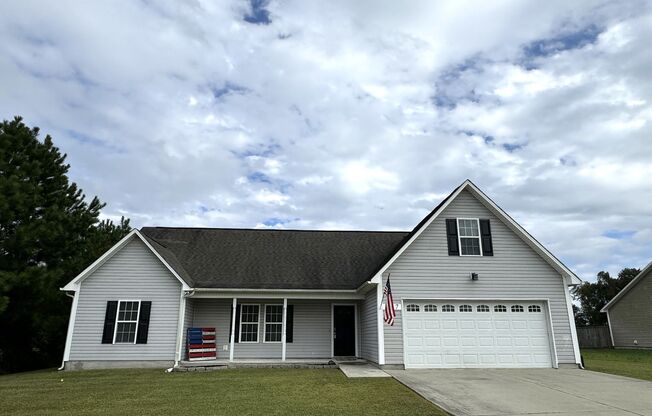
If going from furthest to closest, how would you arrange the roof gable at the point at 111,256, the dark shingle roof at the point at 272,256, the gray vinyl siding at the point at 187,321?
the dark shingle roof at the point at 272,256, the gray vinyl siding at the point at 187,321, the roof gable at the point at 111,256

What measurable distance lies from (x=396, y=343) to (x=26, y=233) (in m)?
A: 13.6

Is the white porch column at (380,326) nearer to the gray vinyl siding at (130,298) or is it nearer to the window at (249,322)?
the window at (249,322)

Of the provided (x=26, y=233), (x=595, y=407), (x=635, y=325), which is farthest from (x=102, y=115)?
(x=635, y=325)

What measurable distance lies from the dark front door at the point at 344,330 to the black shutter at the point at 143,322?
23.1 ft

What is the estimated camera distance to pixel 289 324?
16797mm

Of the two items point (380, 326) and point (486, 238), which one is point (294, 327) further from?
point (486, 238)

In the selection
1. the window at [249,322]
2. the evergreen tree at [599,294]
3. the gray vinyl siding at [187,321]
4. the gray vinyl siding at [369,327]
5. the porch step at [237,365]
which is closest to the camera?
the porch step at [237,365]

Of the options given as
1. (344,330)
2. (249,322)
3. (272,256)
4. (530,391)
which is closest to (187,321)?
(249,322)

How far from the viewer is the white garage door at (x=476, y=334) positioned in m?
14.0

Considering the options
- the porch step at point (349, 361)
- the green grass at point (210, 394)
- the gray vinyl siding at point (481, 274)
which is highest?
the gray vinyl siding at point (481, 274)

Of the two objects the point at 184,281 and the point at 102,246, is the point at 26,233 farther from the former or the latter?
the point at 184,281

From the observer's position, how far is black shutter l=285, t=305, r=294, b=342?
16625 mm

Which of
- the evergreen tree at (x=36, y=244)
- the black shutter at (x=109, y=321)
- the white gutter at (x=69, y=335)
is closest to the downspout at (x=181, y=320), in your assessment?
the black shutter at (x=109, y=321)

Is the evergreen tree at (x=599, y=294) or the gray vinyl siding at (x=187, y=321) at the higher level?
the evergreen tree at (x=599, y=294)
